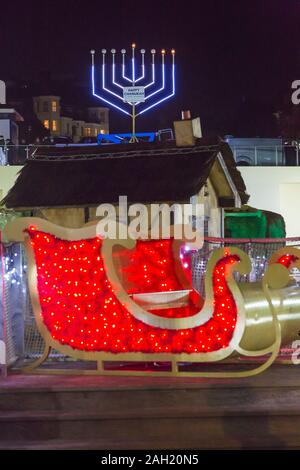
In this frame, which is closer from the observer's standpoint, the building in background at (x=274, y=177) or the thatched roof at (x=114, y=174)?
the thatched roof at (x=114, y=174)

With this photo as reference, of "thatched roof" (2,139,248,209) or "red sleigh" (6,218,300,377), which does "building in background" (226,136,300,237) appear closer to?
"thatched roof" (2,139,248,209)

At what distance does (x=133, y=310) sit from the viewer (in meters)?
7.43

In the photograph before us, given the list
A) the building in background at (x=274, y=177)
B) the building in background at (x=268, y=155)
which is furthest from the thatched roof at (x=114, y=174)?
the building in background at (x=268, y=155)

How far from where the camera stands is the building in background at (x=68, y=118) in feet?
261

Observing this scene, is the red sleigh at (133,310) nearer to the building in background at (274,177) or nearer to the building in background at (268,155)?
the building in background at (274,177)

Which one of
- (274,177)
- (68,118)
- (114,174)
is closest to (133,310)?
(114,174)

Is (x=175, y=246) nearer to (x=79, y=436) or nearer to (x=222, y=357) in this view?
(x=222, y=357)

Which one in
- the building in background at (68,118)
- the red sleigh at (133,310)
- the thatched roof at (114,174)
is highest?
the building in background at (68,118)

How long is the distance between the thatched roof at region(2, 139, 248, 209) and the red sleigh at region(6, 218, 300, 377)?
32.4 ft

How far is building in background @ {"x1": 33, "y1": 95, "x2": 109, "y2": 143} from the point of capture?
261 ft

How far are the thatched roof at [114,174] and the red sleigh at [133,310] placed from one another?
32.4 feet

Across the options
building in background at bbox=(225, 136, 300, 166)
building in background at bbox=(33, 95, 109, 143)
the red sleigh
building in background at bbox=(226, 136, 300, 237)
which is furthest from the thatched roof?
building in background at bbox=(33, 95, 109, 143)

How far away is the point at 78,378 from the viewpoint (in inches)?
294

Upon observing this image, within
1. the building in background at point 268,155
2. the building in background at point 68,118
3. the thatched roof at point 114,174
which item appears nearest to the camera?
the thatched roof at point 114,174
